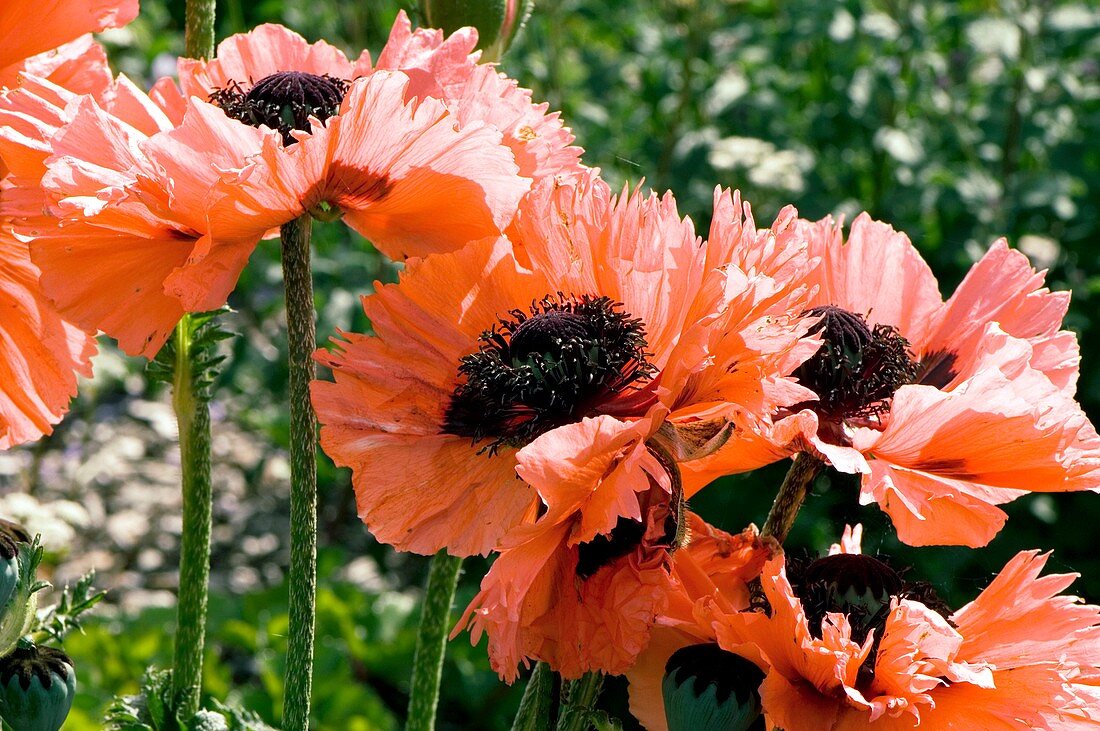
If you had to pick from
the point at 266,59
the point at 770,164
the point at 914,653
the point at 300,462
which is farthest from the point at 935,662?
the point at 770,164

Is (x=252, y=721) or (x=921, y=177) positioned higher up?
(x=252, y=721)

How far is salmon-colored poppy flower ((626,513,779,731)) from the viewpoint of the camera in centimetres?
74

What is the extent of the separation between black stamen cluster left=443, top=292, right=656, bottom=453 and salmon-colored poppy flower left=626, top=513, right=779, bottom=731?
9 cm

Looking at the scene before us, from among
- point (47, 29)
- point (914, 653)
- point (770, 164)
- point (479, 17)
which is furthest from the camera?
point (770, 164)

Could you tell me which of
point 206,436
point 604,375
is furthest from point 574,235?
point 206,436

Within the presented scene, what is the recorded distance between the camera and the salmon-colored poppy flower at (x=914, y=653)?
27.0 inches

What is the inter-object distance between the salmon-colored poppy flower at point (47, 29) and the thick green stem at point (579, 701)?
1.66ft

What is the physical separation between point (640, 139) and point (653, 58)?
27 cm

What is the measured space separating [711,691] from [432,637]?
28 cm

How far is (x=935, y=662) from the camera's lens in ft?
2.23

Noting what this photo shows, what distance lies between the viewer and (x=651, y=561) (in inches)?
27.5

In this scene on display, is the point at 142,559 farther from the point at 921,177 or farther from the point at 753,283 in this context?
the point at 753,283

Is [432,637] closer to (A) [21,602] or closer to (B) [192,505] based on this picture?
(B) [192,505]

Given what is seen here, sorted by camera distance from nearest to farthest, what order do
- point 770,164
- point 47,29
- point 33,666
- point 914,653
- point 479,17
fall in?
1. point 914,653
2. point 33,666
3. point 47,29
4. point 479,17
5. point 770,164
